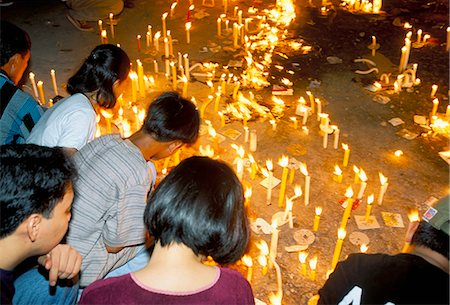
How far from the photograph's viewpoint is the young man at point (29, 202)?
207cm

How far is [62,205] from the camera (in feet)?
7.43

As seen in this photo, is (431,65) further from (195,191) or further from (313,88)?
(195,191)

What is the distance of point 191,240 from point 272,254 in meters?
1.92

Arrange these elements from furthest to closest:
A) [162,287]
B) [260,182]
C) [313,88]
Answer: [313,88]
[260,182]
[162,287]

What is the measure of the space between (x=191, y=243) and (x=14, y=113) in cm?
253

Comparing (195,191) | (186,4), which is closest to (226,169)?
(195,191)

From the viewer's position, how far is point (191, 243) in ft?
6.75

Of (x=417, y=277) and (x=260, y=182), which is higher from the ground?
(x=417, y=277)

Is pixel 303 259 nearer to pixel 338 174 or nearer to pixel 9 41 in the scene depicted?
pixel 338 174

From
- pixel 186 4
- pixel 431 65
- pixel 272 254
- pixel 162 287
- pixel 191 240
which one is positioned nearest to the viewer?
pixel 162 287

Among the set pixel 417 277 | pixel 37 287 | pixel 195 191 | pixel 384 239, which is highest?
pixel 195 191

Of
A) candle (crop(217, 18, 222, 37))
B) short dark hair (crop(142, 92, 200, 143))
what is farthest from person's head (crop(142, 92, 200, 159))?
candle (crop(217, 18, 222, 37))

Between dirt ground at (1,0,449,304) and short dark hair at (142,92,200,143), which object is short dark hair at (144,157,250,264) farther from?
dirt ground at (1,0,449,304)

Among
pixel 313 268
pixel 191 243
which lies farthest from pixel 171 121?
pixel 313 268
